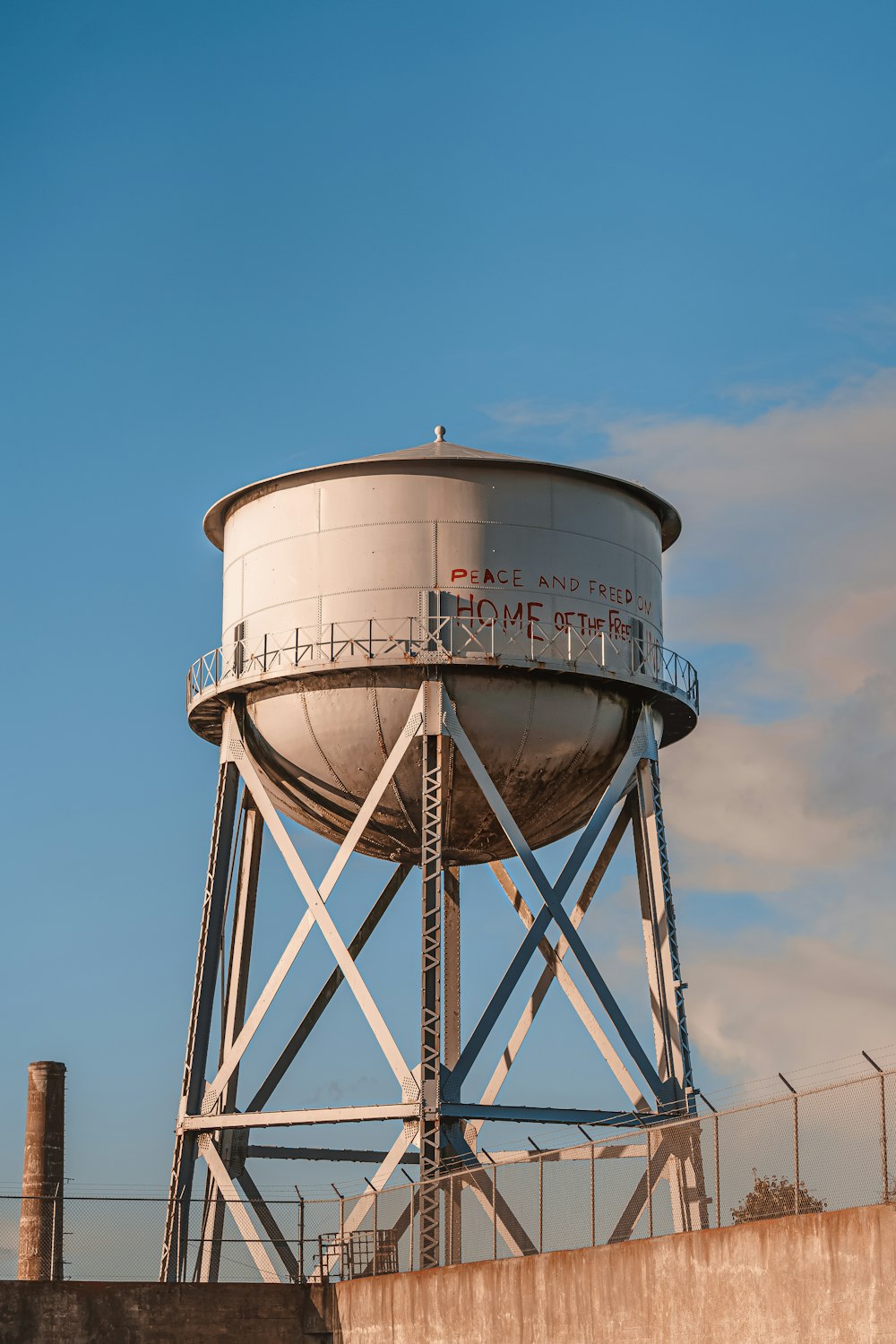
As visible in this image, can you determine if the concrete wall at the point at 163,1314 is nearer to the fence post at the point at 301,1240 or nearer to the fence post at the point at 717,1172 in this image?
the fence post at the point at 301,1240

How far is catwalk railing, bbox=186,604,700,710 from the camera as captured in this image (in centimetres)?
2797

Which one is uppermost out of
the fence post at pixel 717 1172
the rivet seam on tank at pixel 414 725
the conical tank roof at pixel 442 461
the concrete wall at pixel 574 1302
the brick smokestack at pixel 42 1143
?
the conical tank roof at pixel 442 461

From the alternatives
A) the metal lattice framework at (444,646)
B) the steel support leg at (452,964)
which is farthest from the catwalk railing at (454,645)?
the steel support leg at (452,964)

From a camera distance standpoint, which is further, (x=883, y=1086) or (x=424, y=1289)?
(x=424, y=1289)

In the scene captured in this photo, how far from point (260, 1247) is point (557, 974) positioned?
5241 millimetres

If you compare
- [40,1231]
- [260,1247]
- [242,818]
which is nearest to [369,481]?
[242,818]

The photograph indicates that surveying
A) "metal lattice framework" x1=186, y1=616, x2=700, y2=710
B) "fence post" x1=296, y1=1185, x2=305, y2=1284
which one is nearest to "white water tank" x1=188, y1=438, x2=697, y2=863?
"metal lattice framework" x1=186, y1=616, x2=700, y2=710

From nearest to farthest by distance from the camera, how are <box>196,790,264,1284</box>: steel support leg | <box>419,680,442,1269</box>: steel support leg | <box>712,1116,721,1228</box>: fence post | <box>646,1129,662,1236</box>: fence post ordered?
<box>712,1116,721,1228</box>: fence post → <box>646,1129,662,1236</box>: fence post → <box>419,680,442,1269</box>: steel support leg → <box>196,790,264,1284</box>: steel support leg

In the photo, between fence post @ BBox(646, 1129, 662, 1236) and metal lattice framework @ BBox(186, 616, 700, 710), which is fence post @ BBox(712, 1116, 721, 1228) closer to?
fence post @ BBox(646, 1129, 662, 1236)

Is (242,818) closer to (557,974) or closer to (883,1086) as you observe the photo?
(557,974)

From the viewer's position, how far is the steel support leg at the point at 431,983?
25812 millimetres

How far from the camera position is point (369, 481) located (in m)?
28.9

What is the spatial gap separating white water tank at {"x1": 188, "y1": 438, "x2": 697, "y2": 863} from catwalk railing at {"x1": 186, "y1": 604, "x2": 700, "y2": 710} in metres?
0.02

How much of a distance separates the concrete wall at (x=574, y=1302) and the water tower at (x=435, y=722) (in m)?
1.19
